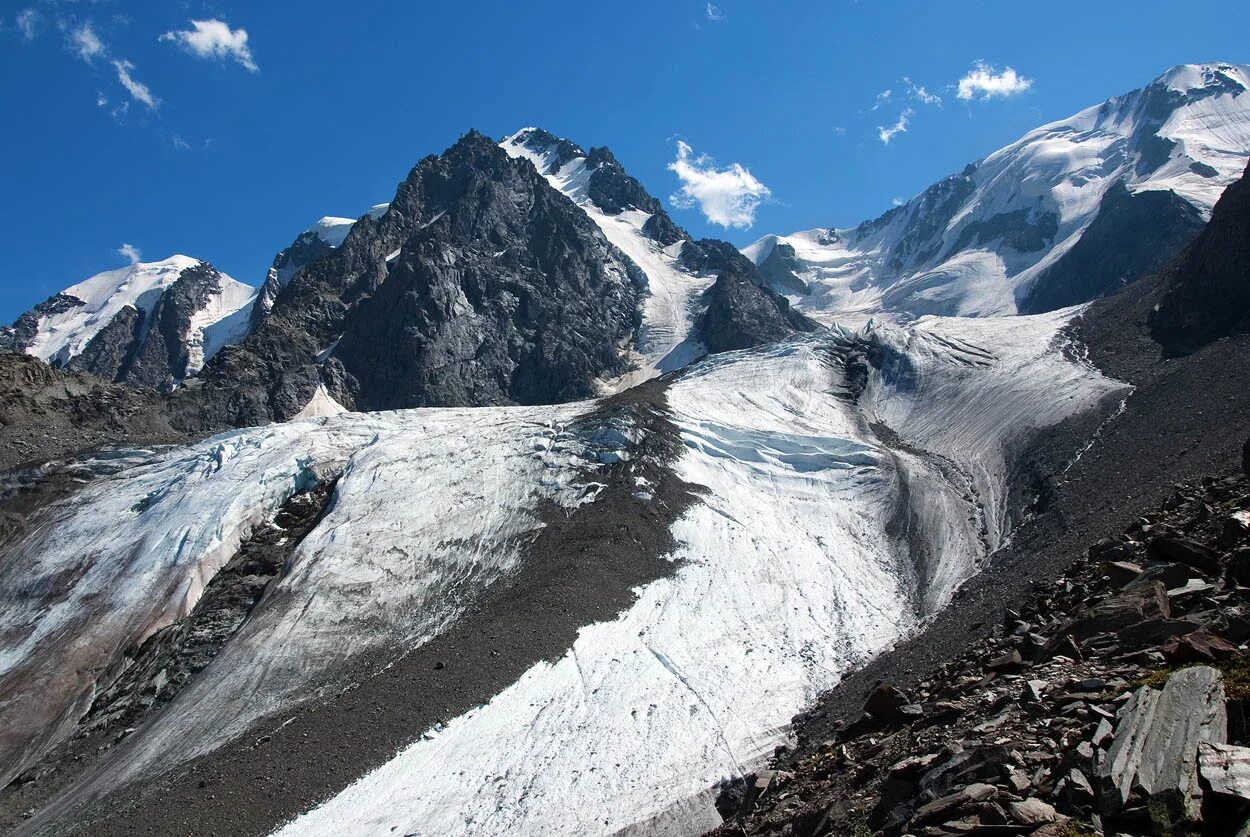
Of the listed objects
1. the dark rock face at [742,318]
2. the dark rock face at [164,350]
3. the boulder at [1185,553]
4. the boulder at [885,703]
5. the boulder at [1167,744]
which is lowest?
the boulder at [885,703]

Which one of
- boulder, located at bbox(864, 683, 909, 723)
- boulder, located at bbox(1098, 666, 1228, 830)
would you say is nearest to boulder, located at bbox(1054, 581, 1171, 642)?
boulder, located at bbox(864, 683, 909, 723)

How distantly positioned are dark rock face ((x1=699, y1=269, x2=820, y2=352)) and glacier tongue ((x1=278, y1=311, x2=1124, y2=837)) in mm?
75127

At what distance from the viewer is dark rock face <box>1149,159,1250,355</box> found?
6166 centimetres

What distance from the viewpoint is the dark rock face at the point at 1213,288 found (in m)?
61.7

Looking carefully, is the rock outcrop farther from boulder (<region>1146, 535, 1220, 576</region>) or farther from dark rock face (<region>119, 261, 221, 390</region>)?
dark rock face (<region>119, 261, 221, 390</region>)

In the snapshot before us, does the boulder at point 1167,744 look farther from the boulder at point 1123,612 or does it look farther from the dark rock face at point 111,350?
the dark rock face at point 111,350

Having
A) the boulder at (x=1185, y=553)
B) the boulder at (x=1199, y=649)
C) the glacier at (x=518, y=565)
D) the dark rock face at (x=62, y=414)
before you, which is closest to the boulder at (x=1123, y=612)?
the boulder at (x=1185, y=553)

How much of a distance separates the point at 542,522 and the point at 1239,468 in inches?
1256

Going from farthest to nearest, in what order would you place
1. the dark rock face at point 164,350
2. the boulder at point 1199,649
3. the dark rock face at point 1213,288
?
the dark rock face at point 164,350 → the dark rock face at point 1213,288 → the boulder at point 1199,649

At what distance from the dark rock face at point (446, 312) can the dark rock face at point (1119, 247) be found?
9268cm

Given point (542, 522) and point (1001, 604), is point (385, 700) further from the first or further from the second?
point (1001, 604)

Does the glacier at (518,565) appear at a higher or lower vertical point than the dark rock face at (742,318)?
lower

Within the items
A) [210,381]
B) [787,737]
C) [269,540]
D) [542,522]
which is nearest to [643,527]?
[542,522]

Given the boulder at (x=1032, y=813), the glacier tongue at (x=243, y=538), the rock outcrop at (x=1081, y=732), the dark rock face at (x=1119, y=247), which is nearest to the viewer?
the rock outcrop at (x=1081, y=732)
